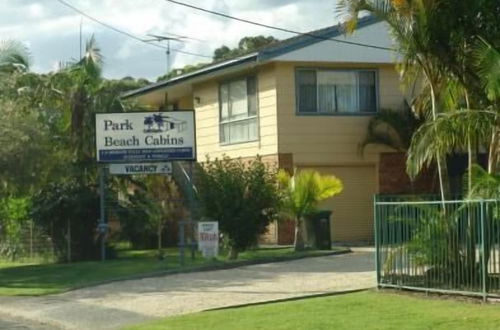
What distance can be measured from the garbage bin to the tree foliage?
241 centimetres

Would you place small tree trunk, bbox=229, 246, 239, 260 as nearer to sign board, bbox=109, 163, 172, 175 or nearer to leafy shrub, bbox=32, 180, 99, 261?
sign board, bbox=109, 163, 172, 175

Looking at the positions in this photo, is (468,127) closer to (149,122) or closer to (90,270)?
(90,270)

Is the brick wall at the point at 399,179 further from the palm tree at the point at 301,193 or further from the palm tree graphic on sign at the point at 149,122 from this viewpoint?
the palm tree graphic on sign at the point at 149,122

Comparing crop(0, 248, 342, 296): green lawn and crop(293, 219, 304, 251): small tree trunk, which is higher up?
crop(293, 219, 304, 251): small tree trunk

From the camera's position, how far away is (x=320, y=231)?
28500 mm

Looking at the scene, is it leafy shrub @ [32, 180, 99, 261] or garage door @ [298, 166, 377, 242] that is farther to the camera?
garage door @ [298, 166, 377, 242]

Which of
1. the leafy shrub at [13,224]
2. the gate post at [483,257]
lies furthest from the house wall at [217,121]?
the gate post at [483,257]

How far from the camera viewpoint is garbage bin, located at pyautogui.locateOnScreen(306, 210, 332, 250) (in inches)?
1120

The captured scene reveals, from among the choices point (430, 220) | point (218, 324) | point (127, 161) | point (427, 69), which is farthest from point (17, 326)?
point (127, 161)

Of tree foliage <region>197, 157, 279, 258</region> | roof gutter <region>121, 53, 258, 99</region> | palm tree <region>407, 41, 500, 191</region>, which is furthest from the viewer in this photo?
roof gutter <region>121, 53, 258, 99</region>

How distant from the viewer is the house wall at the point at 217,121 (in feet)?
105

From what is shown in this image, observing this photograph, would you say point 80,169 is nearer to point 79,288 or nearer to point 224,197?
point 224,197

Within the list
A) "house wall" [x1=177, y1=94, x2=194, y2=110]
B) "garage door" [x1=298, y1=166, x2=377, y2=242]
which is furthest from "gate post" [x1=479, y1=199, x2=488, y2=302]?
"house wall" [x1=177, y1=94, x2=194, y2=110]

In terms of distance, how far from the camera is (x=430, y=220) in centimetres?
1708
